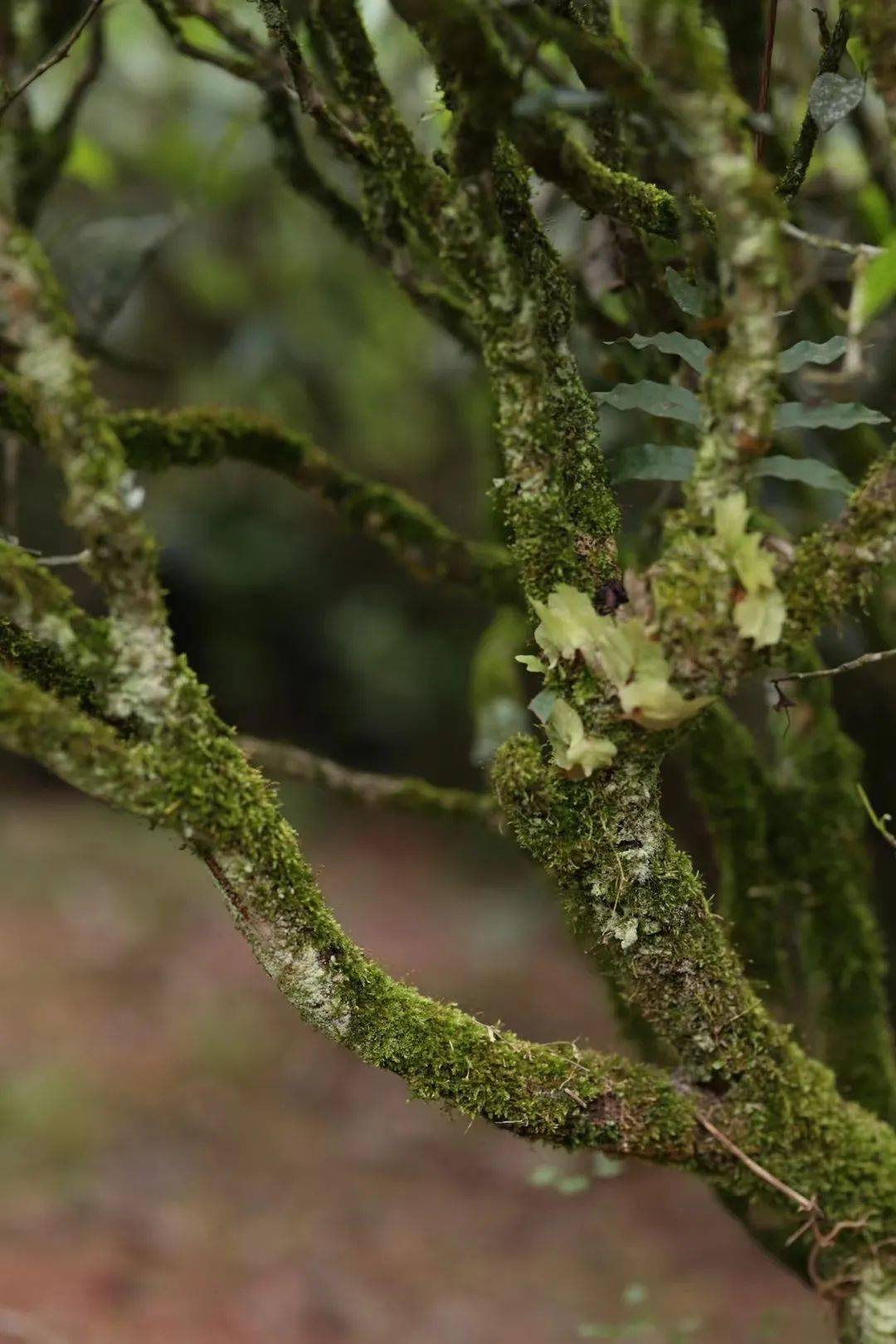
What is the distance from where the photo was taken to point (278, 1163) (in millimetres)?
3389

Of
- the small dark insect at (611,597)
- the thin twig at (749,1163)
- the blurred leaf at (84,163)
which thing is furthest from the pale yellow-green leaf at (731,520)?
the blurred leaf at (84,163)

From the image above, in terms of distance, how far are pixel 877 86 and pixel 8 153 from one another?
4.69 ft

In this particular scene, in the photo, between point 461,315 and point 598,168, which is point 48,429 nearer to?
point 598,168

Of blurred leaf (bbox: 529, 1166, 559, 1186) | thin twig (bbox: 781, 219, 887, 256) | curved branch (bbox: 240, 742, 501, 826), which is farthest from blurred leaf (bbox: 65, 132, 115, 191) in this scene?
blurred leaf (bbox: 529, 1166, 559, 1186)

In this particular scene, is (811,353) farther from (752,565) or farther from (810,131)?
(810,131)

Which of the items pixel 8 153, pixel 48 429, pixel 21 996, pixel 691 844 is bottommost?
pixel 21 996

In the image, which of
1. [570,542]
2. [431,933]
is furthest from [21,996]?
[570,542]

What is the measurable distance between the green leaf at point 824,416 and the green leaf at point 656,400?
0.22ft

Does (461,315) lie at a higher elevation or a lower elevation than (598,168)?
lower

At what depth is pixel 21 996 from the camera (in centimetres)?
406

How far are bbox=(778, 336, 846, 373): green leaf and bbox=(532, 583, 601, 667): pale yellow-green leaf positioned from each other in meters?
0.23

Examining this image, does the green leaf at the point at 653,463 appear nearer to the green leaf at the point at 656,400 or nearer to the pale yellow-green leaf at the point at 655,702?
the green leaf at the point at 656,400

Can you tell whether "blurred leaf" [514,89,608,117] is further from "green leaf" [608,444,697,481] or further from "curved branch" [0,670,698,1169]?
"curved branch" [0,670,698,1169]

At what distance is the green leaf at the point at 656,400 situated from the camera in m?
0.96
